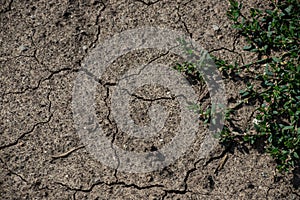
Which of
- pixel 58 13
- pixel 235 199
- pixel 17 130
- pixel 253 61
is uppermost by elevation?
pixel 58 13

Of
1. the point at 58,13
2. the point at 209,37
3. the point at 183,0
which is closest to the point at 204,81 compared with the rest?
the point at 209,37

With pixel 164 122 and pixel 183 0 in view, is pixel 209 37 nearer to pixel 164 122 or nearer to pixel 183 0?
pixel 183 0

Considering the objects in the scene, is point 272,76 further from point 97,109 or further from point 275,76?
point 97,109

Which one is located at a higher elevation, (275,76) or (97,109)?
(275,76)

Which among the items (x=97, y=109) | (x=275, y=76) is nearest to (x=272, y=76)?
(x=275, y=76)
